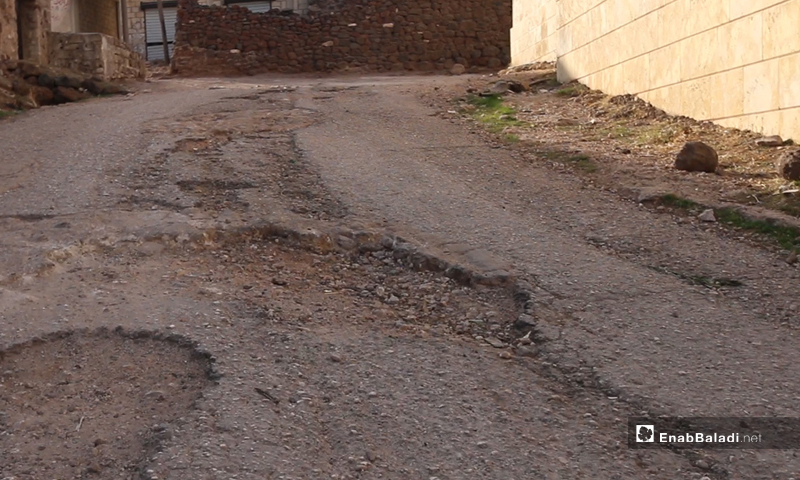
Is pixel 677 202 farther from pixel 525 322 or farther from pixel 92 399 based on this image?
pixel 92 399

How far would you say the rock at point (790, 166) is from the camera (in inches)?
207

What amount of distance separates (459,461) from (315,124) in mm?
5618

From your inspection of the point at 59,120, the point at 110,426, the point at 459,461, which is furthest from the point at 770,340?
the point at 59,120

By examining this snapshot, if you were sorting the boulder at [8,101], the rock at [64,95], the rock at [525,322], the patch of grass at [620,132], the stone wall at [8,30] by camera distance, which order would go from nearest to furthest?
the rock at [525,322] < the patch of grass at [620,132] < the boulder at [8,101] < the rock at [64,95] < the stone wall at [8,30]

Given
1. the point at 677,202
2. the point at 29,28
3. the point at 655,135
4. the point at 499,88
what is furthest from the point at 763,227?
the point at 29,28

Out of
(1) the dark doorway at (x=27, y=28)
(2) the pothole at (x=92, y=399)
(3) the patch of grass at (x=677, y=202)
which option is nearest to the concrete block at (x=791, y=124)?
(3) the patch of grass at (x=677, y=202)

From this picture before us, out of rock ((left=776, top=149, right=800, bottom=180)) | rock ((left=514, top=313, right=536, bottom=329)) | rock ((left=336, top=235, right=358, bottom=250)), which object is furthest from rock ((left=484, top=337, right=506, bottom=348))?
rock ((left=776, top=149, right=800, bottom=180))

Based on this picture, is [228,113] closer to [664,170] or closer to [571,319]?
[664,170]

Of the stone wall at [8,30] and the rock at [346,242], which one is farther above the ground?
Result: the stone wall at [8,30]

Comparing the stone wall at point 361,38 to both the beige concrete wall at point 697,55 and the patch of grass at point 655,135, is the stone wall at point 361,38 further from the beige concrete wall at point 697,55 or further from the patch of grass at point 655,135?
the patch of grass at point 655,135

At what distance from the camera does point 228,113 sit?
8.23 metres

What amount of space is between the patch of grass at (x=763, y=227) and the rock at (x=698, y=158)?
0.89 metres

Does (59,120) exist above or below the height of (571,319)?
above

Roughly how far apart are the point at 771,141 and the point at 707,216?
5.08ft
